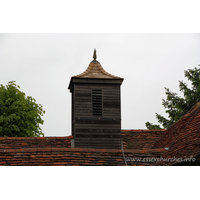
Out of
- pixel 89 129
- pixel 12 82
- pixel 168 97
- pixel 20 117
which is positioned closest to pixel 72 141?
pixel 89 129

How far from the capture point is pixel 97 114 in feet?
42.4

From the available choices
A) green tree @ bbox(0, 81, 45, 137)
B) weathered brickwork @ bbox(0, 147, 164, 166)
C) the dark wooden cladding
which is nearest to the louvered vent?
the dark wooden cladding

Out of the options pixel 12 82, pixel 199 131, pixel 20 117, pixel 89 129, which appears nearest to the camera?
pixel 199 131

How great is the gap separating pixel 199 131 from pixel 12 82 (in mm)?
16774

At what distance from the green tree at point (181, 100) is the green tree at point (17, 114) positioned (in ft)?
32.1

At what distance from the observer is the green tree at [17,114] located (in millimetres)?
21417

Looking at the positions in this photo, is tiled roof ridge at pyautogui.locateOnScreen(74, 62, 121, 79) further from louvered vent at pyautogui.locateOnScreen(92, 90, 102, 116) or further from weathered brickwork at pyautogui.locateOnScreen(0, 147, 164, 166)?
weathered brickwork at pyautogui.locateOnScreen(0, 147, 164, 166)

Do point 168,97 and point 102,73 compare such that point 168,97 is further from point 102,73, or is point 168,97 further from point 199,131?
point 199,131

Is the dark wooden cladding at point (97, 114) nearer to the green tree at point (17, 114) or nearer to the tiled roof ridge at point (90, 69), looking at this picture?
the tiled roof ridge at point (90, 69)

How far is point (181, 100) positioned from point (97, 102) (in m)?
15.4

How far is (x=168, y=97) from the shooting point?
2745cm

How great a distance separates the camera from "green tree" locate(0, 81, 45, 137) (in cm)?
2142

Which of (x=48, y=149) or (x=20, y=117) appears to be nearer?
(x=48, y=149)

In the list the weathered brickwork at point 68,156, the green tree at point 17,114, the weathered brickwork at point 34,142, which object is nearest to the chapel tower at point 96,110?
the weathered brickwork at point 34,142
